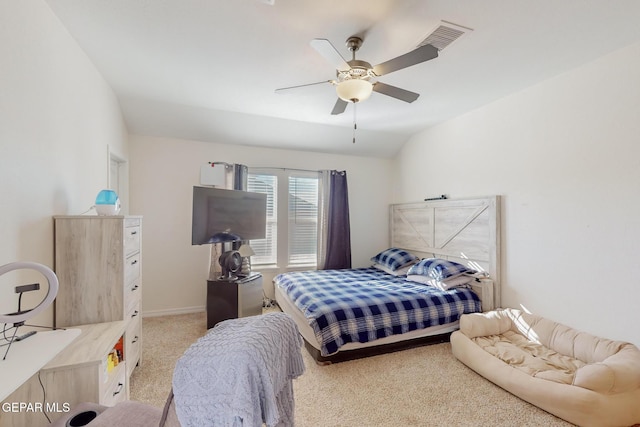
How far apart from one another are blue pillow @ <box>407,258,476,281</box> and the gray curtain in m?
1.36

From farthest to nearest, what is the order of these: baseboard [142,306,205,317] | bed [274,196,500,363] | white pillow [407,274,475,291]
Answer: baseboard [142,306,205,317], white pillow [407,274,475,291], bed [274,196,500,363]

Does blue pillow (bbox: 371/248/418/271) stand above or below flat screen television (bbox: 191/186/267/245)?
below

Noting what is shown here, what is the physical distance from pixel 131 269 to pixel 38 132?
1.08m

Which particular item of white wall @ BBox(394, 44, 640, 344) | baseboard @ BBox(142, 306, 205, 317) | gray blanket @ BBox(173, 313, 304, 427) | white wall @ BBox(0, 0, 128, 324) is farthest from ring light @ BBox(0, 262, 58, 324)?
white wall @ BBox(394, 44, 640, 344)

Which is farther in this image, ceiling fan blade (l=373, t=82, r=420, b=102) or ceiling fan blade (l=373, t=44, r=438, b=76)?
ceiling fan blade (l=373, t=82, r=420, b=102)

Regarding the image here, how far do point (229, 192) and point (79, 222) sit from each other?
5.58 feet

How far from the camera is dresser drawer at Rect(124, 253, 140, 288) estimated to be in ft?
6.64

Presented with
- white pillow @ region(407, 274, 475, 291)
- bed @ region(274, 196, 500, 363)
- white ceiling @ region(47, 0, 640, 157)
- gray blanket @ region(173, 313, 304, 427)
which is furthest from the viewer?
white pillow @ region(407, 274, 475, 291)

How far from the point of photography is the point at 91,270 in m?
1.90

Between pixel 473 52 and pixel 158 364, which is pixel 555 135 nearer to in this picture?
pixel 473 52

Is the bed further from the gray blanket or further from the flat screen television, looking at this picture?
the gray blanket

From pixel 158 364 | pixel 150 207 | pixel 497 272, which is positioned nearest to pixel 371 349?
pixel 497 272

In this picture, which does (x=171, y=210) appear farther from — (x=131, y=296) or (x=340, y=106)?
(x=340, y=106)

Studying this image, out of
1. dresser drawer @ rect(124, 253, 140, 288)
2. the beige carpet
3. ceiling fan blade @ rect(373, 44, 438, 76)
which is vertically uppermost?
ceiling fan blade @ rect(373, 44, 438, 76)
